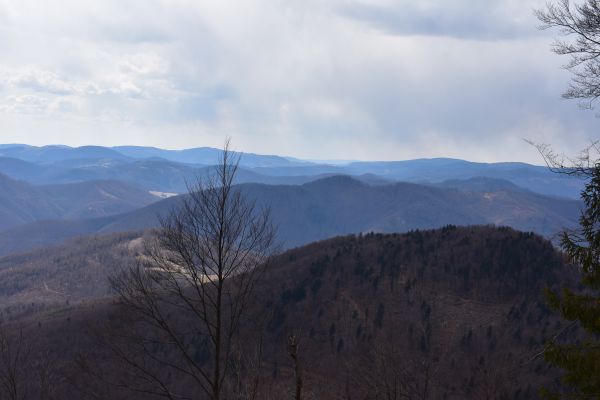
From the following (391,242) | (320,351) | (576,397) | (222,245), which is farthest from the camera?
(391,242)

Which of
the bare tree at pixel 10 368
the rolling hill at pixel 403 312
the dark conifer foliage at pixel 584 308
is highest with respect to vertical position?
the dark conifer foliage at pixel 584 308

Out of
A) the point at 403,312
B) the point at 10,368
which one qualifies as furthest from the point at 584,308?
the point at 403,312

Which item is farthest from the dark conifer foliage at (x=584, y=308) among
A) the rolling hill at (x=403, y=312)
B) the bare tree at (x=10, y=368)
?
the rolling hill at (x=403, y=312)

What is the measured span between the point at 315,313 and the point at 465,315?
109 ft

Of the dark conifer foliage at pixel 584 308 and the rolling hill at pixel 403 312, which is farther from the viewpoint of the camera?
the rolling hill at pixel 403 312

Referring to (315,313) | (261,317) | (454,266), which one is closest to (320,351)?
(315,313)

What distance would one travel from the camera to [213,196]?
1535 centimetres

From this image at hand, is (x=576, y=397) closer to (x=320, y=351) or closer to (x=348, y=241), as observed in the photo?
(x=320, y=351)

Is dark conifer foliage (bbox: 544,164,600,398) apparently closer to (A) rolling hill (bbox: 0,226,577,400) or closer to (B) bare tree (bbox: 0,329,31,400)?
(B) bare tree (bbox: 0,329,31,400)

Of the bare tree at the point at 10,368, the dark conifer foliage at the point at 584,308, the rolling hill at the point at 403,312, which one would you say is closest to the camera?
the dark conifer foliage at the point at 584,308

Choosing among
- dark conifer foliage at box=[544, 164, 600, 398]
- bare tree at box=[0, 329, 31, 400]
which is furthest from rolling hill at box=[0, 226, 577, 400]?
dark conifer foliage at box=[544, 164, 600, 398]

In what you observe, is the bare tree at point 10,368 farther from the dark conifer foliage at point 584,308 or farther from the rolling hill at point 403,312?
the rolling hill at point 403,312

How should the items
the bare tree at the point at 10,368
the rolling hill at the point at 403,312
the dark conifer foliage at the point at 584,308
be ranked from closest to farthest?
1. the dark conifer foliage at the point at 584,308
2. the bare tree at the point at 10,368
3. the rolling hill at the point at 403,312

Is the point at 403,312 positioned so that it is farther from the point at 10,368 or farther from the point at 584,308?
the point at 584,308
